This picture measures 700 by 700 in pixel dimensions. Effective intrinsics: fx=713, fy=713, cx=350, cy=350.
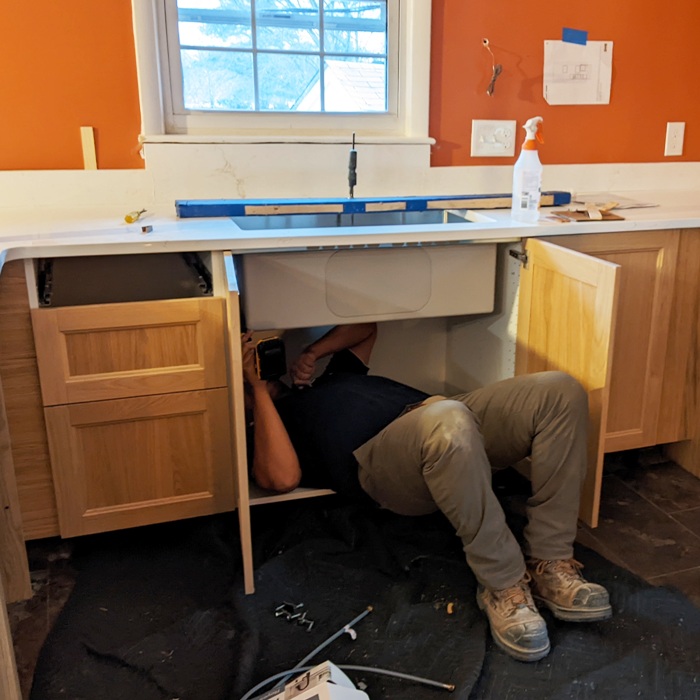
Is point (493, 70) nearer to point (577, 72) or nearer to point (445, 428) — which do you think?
point (577, 72)

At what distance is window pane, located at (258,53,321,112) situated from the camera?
6.98 feet

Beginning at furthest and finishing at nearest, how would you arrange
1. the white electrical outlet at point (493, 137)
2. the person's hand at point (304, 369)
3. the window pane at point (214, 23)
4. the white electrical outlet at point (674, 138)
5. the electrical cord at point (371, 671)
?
1. the white electrical outlet at point (674, 138)
2. the white electrical outlet at point (493, 137)
3. the window pane at point (214, 23)
4. the person's hand at point (304, 369)
5. the electrical cord at point (371, 671)

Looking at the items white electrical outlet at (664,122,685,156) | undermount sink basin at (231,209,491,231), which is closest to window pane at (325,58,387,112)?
undermount sink basin at (231,209,491,231)

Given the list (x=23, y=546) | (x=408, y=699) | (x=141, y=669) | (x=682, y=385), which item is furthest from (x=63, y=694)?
(x=682, y=385)

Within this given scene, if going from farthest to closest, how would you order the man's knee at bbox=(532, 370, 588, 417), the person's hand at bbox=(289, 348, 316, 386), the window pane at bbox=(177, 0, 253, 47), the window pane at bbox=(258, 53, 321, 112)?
the window pane at bbox=(258, 53, 321, 112), the window pane at bbox=(177, 0, 253, 47), the person's hand at bbox=(289, 348, 316, 386), the man's knee at bbox=(532, 370, 588, 417)

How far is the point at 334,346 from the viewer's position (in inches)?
72.6

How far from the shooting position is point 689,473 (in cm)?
212

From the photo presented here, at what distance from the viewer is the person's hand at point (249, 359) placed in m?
1.57

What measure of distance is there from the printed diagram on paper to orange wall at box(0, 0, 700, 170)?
26mm

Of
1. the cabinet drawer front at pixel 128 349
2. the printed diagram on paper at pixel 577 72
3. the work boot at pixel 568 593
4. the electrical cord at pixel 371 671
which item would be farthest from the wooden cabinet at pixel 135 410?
the printed diagram on paper at pixel 577 72

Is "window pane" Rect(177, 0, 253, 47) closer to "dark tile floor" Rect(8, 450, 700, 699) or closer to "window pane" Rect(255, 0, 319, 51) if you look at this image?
"window pane" Rect(255, 0, 319, 51)

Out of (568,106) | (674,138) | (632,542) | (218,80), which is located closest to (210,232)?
(218,80)

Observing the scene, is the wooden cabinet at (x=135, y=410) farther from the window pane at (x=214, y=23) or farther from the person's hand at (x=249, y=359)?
the window pane at (x=214, y=23)

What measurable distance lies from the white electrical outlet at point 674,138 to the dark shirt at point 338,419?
1472 millimetres
